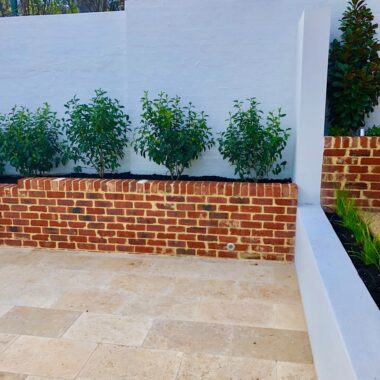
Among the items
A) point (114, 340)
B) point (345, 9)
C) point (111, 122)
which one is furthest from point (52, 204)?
point (345, 9)

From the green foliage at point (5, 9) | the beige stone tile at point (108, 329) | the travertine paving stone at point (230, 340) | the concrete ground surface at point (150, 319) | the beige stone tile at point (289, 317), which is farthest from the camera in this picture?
the green foliage at point (5, 9)

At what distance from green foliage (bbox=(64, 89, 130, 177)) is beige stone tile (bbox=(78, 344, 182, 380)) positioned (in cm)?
238

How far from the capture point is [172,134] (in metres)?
3.94

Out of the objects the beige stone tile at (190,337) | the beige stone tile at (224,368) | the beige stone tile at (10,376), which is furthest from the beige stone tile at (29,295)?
the beige stone tile at (224,368)

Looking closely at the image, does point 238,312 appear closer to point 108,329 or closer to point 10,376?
point 108,329

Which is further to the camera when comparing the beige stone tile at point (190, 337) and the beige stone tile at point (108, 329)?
the beige stone tile at point (108, 329)

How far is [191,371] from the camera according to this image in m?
2.08

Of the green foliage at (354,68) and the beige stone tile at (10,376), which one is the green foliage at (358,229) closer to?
the green foliage at (354,68)

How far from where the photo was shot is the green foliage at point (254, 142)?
3.79m

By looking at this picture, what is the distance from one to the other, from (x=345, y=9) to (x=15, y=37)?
376cm

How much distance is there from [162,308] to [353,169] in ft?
7.03

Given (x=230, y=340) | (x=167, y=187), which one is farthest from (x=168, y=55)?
(x=230, y=340)

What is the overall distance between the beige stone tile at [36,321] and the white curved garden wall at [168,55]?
7.05 feet

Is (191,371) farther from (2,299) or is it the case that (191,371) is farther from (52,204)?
(52,204)
